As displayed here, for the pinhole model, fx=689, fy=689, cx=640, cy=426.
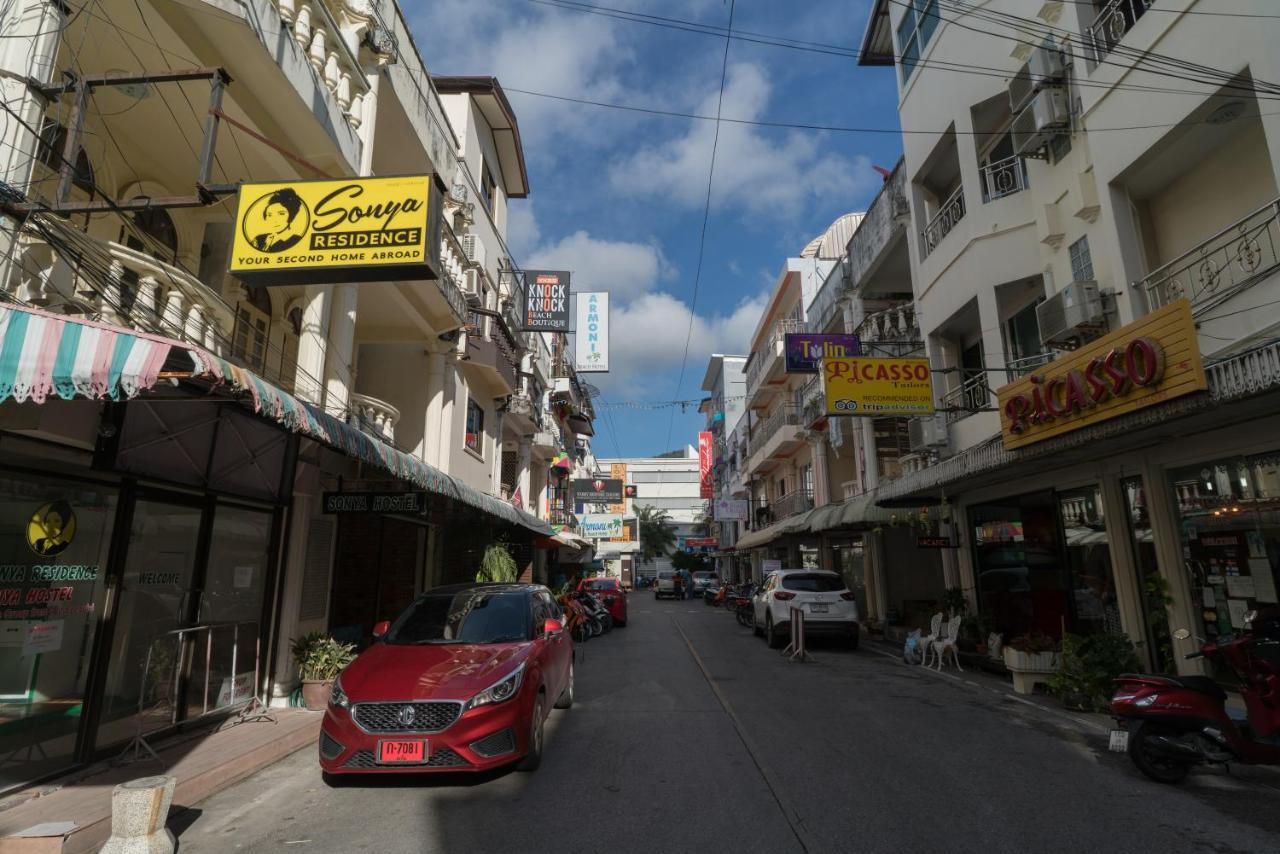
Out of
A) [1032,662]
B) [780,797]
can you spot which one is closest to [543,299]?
[1032,662]

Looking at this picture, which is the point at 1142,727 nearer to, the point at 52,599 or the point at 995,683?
the point at 995,683

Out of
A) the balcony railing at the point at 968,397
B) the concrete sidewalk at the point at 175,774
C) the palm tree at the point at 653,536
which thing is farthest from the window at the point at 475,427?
the palm tree at the point at 653,536

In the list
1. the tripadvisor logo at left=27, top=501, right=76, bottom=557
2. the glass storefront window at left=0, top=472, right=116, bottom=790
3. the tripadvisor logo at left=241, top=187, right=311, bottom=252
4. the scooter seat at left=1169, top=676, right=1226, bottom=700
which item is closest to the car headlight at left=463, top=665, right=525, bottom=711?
the glass storefront window at left=0, top=472, right=116, bottom=790

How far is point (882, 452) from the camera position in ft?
66.9

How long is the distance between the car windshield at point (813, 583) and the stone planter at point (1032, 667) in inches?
223

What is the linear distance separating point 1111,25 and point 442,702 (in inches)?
459

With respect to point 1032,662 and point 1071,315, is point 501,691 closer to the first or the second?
point 1032,662

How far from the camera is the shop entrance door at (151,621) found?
655 centimetres

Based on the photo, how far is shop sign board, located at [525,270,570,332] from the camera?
2030 cm

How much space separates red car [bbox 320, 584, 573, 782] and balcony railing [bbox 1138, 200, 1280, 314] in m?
8.23

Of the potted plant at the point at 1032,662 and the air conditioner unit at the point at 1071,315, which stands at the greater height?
the air conditioner unit at the point at 1071,315

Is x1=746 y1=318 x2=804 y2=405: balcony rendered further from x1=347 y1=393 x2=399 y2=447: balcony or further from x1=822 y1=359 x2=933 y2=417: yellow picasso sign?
x1=347 y1=393 x2=399 y2=447: balcony

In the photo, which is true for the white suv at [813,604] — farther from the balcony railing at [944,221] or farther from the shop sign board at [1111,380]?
the balcony railing at [944,221]

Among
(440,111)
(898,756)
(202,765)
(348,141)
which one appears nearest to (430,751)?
(202,765)
